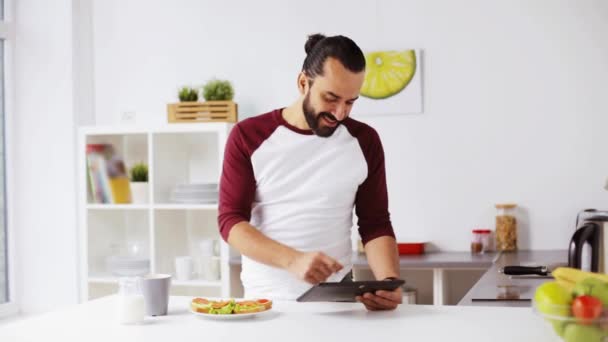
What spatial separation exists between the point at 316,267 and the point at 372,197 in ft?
1.61

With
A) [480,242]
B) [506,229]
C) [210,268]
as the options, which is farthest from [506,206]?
[210,268]

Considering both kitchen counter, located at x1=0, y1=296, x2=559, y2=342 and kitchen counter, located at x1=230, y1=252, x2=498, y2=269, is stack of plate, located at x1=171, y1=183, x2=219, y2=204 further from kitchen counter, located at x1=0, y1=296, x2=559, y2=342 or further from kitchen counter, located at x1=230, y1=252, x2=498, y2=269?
kitchen counter, located at x1=0, y1=296, x2=559, y2=342

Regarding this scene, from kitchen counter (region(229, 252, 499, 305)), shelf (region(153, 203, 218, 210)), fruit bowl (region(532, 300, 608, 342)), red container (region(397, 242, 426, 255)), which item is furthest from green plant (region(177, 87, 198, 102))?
fruit bowl (region(532, 300, 608, 342))

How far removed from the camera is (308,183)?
243 centimetres

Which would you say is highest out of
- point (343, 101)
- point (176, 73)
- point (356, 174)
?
point (176, 73)

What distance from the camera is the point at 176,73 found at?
469 cm

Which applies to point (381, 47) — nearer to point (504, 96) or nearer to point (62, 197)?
point (504, 96)

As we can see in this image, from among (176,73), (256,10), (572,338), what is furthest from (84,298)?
(572,338)

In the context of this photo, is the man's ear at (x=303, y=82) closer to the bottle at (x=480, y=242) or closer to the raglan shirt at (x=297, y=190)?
the raglan shirt at (x=297, y=190)

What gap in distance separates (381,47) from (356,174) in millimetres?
1970

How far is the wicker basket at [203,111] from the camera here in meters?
4.29

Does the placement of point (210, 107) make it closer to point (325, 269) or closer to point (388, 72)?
point (388, 72)

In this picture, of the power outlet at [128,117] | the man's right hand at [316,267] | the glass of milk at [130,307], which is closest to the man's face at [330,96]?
the man's right hand at [316,267]

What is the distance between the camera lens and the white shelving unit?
4.32 m
